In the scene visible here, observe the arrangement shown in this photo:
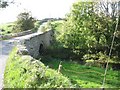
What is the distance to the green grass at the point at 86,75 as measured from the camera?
89.7 feet

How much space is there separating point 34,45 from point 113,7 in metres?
10.5

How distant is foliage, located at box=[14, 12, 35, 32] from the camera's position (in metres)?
53.2

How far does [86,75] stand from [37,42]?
10.9 meters

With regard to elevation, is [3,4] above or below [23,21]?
above

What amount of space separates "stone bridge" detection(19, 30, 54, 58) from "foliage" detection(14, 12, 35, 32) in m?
4.24

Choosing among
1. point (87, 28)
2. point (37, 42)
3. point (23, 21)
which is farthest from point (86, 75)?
point (23, 21)

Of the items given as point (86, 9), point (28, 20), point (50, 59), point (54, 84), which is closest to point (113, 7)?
point (86, 9)

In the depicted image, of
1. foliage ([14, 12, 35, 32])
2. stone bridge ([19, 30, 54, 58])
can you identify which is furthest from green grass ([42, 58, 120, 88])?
foliage ([14, 12, 35, 32])

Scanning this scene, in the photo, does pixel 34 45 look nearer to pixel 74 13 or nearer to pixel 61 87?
pixel 74 13

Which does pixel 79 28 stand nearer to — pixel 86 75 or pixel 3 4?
pixel 86 75

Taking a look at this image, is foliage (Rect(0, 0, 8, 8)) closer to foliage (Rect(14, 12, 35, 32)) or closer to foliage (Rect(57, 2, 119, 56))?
foliage (Rect(14, 12, 35, 32))

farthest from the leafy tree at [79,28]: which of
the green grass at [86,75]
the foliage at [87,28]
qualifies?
the green grass at [86,75]

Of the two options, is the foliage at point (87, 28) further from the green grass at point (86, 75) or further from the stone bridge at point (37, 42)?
the stone bridge at point (37, 42)

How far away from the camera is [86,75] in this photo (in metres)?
31.7
